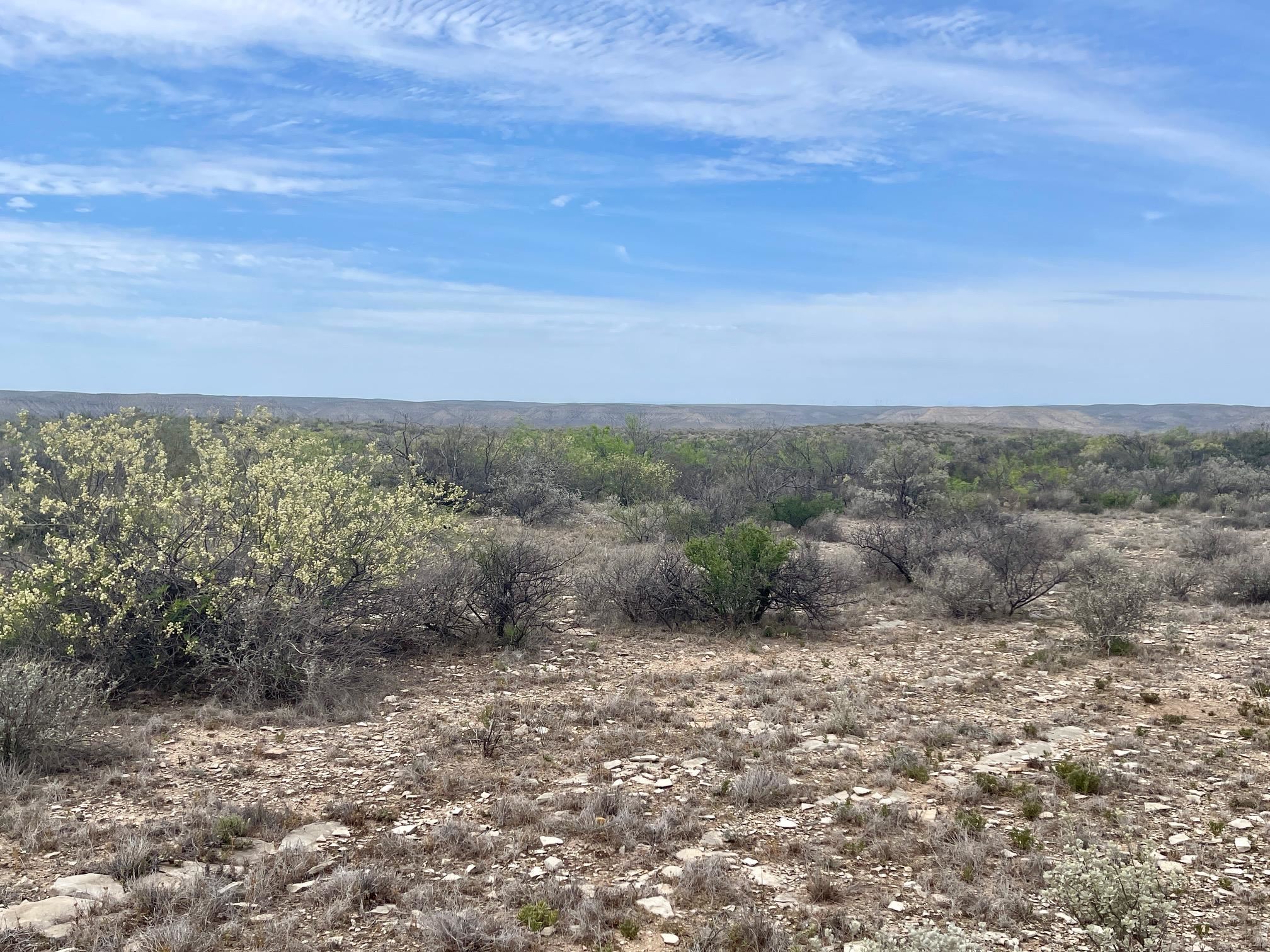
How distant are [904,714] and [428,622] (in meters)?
5.59

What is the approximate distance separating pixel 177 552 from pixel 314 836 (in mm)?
4491

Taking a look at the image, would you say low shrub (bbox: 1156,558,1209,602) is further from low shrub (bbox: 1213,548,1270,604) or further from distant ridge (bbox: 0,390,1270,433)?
distant ridge (bbox: 0,390,1270,433)

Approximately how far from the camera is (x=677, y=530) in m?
17.0

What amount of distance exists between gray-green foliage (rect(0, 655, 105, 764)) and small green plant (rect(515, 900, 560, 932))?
408 cm

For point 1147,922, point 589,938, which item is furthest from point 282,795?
point 1147,922

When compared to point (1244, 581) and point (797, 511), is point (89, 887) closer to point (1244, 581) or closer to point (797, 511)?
point (1244, 581)

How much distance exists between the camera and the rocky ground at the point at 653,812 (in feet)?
14.4

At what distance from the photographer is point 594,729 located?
24.4ft

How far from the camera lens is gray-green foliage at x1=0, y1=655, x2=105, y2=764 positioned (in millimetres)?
6066

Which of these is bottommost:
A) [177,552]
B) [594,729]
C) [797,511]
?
[594,729]

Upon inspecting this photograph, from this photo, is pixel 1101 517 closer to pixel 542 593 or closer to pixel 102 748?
pixel 542 593

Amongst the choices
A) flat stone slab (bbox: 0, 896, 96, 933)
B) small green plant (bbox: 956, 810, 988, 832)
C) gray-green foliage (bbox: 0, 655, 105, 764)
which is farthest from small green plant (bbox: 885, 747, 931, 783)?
gray-green foliage (bbox: 0, 655, 105, 764)

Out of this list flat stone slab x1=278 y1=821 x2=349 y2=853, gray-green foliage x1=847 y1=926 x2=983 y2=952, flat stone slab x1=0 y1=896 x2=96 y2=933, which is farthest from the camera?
flat stone slab x1=278 y1=821 x2=349 y2=853

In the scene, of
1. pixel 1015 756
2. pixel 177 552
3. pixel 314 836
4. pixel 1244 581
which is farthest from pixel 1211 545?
pixel 177 552
